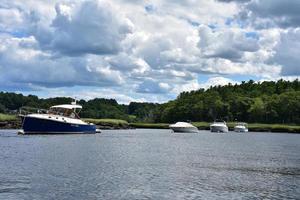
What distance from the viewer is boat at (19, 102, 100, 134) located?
15262cm

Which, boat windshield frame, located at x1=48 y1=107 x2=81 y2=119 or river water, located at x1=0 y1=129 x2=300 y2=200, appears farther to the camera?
boat windshield frame, located at x1=48 y1=107 x2=81 y2=119

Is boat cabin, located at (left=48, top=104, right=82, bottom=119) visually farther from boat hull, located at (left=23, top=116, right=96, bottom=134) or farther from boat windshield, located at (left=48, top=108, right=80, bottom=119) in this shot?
boat hull, located at (left=23, top=116, right=96, bottom=134)

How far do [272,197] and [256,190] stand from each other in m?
4.04

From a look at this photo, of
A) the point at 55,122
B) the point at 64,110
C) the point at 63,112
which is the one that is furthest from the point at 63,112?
the point at 55,122

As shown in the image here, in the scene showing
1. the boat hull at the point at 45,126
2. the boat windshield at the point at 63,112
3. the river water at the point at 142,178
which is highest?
the boat windshield at the point at 63,112

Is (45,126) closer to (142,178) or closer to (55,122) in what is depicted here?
(55,122)

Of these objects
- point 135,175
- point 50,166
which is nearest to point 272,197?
point 135,175

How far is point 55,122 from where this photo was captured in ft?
514

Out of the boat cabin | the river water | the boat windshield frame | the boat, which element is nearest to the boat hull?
the boat

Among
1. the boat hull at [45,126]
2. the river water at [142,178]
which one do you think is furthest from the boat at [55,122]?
the river water at [142,178]

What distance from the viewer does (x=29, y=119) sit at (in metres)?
152

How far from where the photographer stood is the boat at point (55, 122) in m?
153

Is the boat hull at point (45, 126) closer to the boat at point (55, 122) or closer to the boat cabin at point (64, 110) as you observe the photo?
the boat at point (55, 122)

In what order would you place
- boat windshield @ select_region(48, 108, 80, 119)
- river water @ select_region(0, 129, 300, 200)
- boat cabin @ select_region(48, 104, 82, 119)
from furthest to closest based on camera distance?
boat cabin @ select_region(48, 104, 82, 119)
boat windshield @ select_region(48, 108, 80, 119)
river water @ select_region(0, 129, 300, 200)
